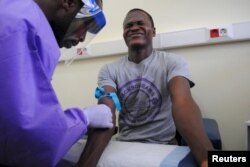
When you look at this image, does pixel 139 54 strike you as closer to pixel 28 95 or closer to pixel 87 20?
pixel 87 20

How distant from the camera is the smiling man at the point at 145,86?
4.64ft

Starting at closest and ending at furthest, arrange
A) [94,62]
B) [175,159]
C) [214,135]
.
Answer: [175,159], [214,135], [94,62]

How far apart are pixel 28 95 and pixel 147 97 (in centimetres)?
96

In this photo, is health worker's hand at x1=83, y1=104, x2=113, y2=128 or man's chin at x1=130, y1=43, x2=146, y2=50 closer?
health worker's hand at x1=83, y1=104, x2=113, y2=128

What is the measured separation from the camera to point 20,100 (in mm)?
625

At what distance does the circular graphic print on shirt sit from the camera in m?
1.51

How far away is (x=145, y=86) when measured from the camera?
1533 mm

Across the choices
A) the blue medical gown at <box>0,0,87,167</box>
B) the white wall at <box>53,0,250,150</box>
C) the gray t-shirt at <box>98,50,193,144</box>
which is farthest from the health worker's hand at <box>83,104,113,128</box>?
the white wall at <box>53,0,250,150</box>

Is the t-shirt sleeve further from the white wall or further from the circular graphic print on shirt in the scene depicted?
the white wall

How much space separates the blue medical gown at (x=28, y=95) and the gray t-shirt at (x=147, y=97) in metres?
0.80

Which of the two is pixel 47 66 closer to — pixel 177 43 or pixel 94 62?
pixel 177 43

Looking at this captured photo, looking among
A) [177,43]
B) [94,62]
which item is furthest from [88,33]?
[94,62]

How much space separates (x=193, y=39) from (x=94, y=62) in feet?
2.65

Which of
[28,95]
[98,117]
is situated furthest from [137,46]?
[28,95]
